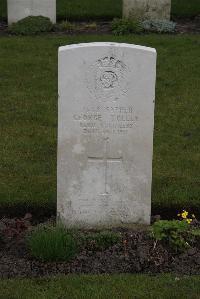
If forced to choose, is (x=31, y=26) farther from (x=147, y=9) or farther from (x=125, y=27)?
(x=147, y=9)

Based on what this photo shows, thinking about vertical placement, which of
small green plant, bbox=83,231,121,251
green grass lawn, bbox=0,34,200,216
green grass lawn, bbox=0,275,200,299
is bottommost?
green grass lawn, bbox=0,275,200,299

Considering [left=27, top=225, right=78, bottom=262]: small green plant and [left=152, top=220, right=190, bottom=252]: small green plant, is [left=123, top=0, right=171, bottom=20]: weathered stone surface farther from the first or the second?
[left=27, top=225, right=78, bottom=262]: small green plant

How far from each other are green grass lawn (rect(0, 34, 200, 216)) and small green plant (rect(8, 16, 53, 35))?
1.07 feet

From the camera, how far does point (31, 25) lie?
1330 centimetres

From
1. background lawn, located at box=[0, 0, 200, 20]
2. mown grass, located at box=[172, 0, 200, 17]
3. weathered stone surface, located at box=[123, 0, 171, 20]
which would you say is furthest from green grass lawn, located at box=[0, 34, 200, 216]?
mown grass, located at box=[172, 0, 200, 17]

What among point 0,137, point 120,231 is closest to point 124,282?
point 120,231

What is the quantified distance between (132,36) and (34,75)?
2.67 meters

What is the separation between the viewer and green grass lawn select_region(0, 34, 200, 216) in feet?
22.8

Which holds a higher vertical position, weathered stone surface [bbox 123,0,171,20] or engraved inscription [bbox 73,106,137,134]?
weathered stone surface [bbox 123,0,171,20]

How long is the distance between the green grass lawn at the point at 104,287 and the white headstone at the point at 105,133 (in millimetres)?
875

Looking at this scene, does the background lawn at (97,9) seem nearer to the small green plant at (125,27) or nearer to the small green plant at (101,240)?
the small green plant at (125,27)

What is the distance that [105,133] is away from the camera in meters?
6.12

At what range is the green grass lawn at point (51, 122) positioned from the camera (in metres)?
6.96

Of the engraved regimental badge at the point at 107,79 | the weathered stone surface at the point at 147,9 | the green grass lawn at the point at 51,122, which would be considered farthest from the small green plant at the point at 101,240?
the weathered stone surface at the point at 147,9
